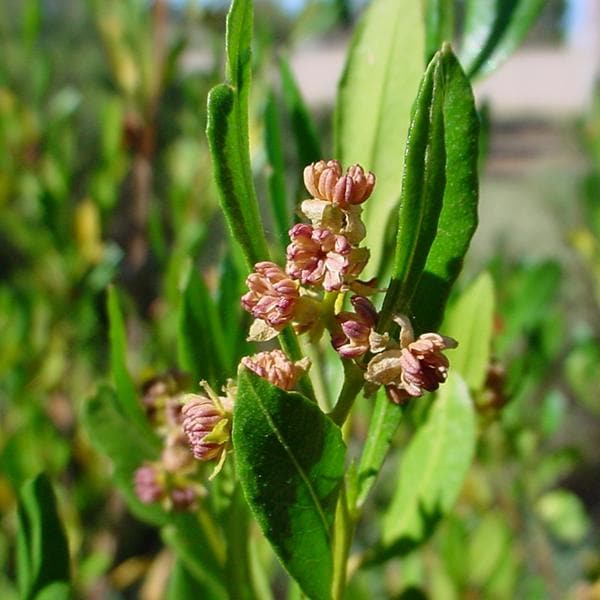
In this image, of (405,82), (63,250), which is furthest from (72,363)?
(405,82)

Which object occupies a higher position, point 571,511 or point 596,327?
point 571,511

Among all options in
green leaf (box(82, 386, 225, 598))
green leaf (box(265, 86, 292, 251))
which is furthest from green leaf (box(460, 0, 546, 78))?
green leaf (box(82, 386, 225, 598))

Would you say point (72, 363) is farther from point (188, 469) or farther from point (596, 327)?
point (596, 327)

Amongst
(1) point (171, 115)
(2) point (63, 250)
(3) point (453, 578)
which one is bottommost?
(1) point (171, 115)

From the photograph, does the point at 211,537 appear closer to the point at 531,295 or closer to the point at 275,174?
the point at 275,174

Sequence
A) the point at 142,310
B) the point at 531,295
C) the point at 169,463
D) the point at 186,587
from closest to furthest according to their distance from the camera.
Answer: the point at 169,463 < the point at 186,587 < the point at 531,295 < the point at 142,310

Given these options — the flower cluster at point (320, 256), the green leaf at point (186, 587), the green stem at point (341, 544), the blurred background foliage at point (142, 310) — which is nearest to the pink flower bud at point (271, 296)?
the flower cluster at point (320, 256)

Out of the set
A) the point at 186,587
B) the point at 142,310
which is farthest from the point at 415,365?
the point at 142,310
